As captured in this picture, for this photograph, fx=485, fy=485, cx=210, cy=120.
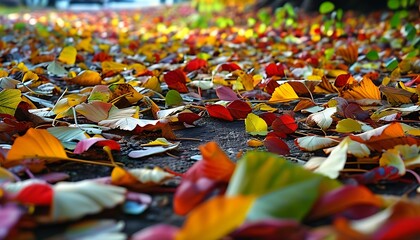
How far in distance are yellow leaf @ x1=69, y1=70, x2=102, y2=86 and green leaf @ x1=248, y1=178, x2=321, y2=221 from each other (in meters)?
→ 1.28

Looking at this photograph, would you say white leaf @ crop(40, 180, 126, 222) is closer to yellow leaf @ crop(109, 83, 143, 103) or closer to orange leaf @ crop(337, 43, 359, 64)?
yellow leaf @ crop(109, 83, 143, 103)

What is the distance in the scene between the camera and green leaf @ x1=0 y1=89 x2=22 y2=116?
46.4 inches

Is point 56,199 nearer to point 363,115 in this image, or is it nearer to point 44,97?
point 363,115

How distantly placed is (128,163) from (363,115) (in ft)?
1.98

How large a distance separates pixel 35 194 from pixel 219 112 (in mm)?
731

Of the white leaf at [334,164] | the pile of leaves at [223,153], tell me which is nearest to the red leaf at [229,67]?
the pile of leaves at [223,153]

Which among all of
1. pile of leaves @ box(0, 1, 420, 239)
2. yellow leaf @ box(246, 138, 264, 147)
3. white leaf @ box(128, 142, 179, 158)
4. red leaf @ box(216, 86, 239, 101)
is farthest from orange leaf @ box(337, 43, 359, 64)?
white leaf @ box(128, 142, 179, 158)

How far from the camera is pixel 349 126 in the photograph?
111cm

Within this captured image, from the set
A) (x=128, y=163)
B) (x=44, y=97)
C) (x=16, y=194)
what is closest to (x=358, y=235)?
(x=16, y=194)

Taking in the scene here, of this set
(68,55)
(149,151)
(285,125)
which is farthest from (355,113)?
(68,55)

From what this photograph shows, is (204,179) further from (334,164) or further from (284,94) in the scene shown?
(284,94)

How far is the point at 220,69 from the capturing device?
1.99 meters

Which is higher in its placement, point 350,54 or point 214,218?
point 214,218

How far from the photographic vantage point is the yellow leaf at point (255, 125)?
3.84 ft
